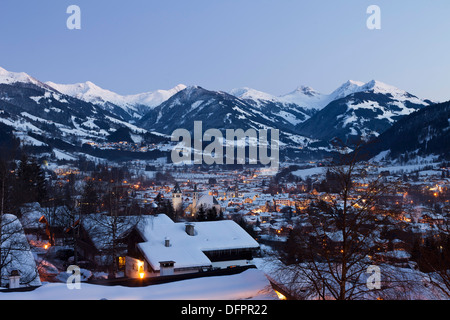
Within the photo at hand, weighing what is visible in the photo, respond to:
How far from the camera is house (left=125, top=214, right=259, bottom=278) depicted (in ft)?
68.8

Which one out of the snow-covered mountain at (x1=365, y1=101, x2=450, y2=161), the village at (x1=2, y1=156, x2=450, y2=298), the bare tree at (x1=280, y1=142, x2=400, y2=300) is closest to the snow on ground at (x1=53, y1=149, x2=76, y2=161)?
the snow-covered mountain at (x1=365, y1=101, x2=450, y2=161)

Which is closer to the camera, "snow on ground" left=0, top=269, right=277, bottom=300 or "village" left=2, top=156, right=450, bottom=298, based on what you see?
"snow on ground" left=0, top=269, right=277, bottom=300

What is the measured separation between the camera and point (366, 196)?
9.71 metres

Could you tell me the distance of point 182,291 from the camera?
9.66 meters

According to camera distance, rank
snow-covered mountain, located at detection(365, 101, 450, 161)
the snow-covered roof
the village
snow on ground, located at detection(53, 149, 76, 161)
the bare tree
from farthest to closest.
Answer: snow-covered mountain, located at detection(365, 101, 450, 161) → snow on ground, located at detection(53, 149, 76, 161) → the snow-covered roof → the village → the bare tree

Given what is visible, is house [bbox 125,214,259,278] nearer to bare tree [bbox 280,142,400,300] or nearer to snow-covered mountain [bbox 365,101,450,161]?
bare tree [bbox 280,142,400,300]

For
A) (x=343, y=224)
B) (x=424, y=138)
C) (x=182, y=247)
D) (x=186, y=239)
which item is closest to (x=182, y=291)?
(x=343, y=224)

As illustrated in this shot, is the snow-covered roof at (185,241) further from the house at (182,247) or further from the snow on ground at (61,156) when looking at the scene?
the snow on ground at (61,156)

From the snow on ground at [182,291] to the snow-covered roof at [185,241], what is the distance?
1079cm

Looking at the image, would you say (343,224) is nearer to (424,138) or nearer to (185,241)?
(185,241)

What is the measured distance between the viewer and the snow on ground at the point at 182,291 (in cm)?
906

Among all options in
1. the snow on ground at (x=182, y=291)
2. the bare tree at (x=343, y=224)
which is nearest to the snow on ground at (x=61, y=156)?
the snow on ground at (x=182, y=291)

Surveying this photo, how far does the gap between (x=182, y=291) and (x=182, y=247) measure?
43.2 feet
